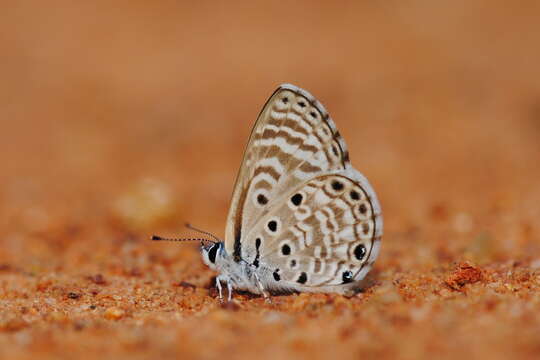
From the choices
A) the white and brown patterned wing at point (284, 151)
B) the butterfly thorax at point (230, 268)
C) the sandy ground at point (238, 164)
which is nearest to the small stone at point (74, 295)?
the sandy ground at point (238, 164)

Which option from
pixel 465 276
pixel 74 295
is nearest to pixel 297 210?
pixel 465 276

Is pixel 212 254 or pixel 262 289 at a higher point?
pixel 212 254

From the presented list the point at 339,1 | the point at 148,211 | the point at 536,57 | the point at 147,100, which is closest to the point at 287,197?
the point at 148,211

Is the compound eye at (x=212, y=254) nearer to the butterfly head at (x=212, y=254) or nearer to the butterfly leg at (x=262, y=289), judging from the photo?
the butterfly head at (x=212, y=254)

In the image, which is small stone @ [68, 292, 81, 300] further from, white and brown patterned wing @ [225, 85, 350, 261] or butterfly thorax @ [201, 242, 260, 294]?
white and brown patterned wing @ [225, 85, 350, 261]

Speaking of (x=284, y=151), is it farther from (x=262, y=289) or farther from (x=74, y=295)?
(x=74, y=295)
